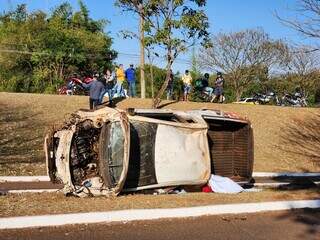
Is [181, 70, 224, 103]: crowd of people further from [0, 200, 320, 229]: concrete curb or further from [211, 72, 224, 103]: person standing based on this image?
[0, 200, 320, 229]: concrete curb

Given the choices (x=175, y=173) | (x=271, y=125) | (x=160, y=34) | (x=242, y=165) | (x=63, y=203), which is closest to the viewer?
(x=63, y=203)

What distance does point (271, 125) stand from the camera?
23797 millimetres

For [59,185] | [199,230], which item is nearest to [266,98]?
[59,185]

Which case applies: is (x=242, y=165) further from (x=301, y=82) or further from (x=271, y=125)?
(x=301, y=82)

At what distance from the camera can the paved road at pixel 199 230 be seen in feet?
23.6

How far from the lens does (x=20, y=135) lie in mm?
19016

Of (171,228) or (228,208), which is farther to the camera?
(228,208)

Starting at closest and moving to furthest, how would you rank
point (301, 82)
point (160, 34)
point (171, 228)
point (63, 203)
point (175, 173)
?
point (171, 228)
point (63, 203)
point (175, 173)
point (160, 34)
point (301, 82)

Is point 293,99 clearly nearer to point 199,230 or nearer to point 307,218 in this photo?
point 307,218

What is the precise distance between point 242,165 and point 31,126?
967 centimetres

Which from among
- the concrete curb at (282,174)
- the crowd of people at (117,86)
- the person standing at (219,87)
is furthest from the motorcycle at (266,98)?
the concrete curb at (282,174)

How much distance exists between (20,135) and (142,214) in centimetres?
1159

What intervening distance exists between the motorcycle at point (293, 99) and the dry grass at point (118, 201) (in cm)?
3318

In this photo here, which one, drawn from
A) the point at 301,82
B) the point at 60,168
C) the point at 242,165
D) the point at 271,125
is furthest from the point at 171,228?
the point at 301,82
